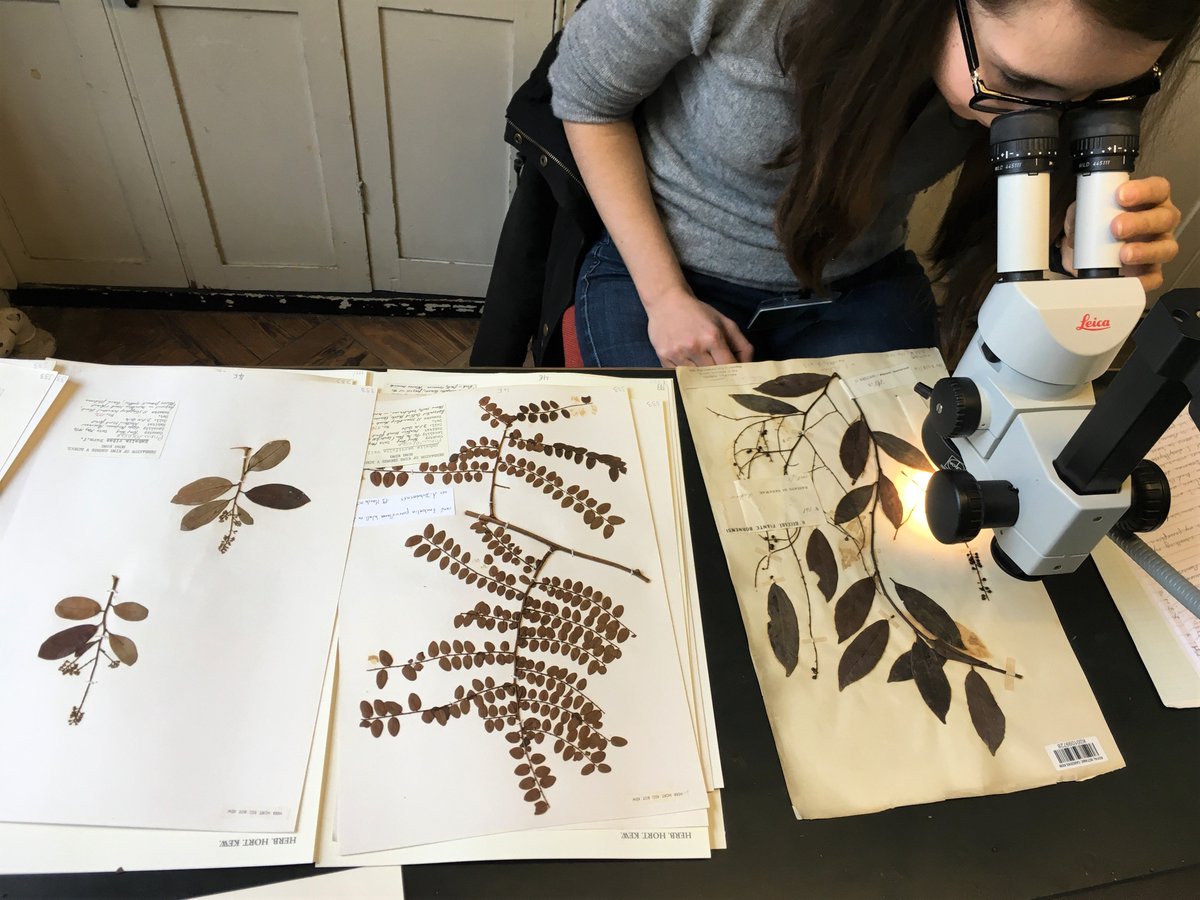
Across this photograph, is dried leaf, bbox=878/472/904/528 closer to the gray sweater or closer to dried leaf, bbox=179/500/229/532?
the gray sweater

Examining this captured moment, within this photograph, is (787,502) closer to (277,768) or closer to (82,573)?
(277,768)

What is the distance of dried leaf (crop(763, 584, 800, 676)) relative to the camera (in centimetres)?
55

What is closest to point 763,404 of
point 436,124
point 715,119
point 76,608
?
point 715,119

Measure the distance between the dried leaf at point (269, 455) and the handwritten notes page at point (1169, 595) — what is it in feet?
2.21

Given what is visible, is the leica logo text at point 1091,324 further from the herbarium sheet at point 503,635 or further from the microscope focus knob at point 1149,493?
the herbarium sheet at point 503,635

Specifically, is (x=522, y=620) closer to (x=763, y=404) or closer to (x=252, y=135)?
(x=763, y=404)

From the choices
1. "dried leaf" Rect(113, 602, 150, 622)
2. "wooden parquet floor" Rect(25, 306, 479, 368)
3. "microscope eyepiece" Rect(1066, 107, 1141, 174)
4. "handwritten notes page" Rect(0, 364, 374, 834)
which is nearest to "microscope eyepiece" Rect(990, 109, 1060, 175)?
"microscope eyepiece" Rect(1066, 107, 1141, 174)

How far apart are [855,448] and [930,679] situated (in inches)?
8.2

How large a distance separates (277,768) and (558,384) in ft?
1.22

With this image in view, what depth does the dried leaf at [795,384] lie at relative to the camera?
71cm

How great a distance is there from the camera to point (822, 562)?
600 millimetres

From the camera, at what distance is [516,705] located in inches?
19.9

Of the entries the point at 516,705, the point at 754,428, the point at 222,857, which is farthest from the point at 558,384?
the point at 222,857

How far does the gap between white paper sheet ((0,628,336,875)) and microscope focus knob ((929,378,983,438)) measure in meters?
0.50
